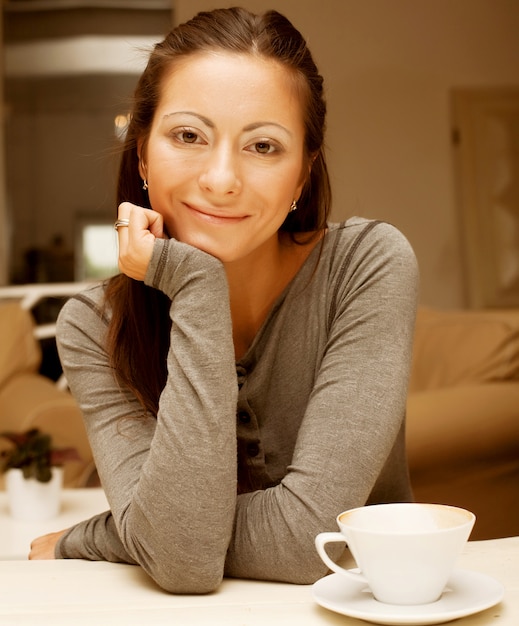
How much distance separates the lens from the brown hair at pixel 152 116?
1070mm

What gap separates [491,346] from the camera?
2.51 m

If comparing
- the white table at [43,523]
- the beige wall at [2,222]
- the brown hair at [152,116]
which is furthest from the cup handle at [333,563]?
the beige wall at [2,222]

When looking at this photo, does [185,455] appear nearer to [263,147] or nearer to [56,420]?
[263,147]

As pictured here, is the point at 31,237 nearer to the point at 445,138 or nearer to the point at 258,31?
the point at 445,138

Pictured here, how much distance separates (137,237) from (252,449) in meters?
0.32

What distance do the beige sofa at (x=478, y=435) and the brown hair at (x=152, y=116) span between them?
109 cm

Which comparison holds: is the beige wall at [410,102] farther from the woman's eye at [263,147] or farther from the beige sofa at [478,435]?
the woman's eye at [263,147]

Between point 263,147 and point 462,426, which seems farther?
point 462,426

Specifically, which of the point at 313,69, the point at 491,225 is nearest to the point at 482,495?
the point at 313,69

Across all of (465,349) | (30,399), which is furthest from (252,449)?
(30,399)

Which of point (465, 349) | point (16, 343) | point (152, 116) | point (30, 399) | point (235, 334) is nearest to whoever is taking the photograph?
point (152, 116)

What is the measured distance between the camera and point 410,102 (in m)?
5.38

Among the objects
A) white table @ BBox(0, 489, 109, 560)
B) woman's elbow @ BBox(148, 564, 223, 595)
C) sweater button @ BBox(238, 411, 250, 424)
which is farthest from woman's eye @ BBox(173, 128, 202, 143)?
white table @ BBox(0, 489, 109, 560)

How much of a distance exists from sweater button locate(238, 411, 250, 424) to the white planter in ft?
3.32
